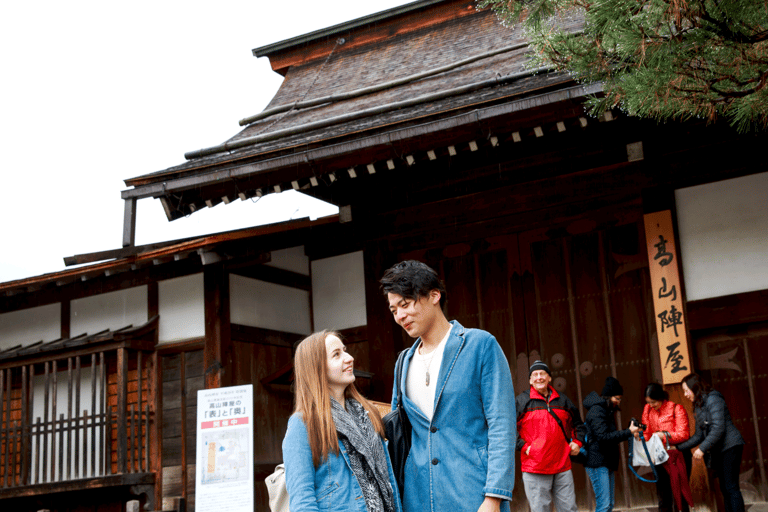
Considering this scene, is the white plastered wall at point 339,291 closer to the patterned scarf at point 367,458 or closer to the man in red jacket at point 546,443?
the man in red jacket at point 546,443

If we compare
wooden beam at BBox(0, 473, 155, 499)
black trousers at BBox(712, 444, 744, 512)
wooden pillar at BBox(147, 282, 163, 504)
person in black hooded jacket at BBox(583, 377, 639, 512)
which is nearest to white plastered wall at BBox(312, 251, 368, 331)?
wooden pillar at BBox(147, 282, 163, 504)

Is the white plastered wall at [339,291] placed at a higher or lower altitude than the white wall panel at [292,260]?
lower

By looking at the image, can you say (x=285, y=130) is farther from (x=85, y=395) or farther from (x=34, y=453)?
(x=34, y=453)

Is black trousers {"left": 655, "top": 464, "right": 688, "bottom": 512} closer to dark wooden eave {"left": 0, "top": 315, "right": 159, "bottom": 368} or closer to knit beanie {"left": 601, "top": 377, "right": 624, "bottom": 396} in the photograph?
knit beanie {"left": 601, "top": 377, "right": 624, "bottom": 396}

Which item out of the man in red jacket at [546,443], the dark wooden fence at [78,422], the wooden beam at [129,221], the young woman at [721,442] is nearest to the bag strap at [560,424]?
the man in red jacket at [546,443]

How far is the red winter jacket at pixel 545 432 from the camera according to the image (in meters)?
6.70

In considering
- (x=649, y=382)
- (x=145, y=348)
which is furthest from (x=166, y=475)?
(x=649, y=382)

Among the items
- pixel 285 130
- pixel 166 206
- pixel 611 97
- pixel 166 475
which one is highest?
pixel 285 130

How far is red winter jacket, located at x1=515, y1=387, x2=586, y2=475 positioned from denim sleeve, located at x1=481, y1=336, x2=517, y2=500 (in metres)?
3.94

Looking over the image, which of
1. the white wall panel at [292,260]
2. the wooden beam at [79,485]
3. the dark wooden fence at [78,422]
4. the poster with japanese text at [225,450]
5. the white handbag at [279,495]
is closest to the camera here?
the white handbag at [279,495]

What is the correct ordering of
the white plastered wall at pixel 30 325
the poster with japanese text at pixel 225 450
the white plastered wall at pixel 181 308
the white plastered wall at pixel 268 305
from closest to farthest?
the poster with japanese text at pixel 225 450 → the white plastered wall at pixel 268 305 → the white plastered wall at pixel 181 308 → the white plastered wall at pixel 30 325

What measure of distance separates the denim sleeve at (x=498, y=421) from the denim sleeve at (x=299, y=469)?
666mm

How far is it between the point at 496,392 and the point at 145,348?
7.40 metres

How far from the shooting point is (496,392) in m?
2.99
